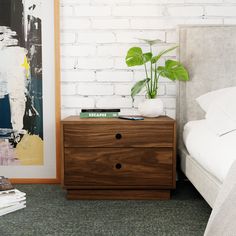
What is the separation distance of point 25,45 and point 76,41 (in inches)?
13.9

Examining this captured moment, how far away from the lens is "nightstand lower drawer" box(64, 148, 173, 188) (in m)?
2.32

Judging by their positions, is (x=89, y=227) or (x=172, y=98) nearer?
(x=89, y=227)

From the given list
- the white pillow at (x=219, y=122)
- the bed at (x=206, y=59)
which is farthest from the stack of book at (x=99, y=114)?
the white pillow at (x=219, y=122)

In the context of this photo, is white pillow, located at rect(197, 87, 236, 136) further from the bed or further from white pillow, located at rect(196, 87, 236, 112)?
the bed

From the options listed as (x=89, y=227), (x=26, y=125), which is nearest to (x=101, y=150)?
(x=89, y=227)

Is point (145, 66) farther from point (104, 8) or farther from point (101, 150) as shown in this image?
point (101, 150)

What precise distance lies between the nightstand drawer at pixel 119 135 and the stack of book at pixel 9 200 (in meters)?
0.40

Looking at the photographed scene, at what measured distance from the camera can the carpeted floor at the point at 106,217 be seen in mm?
1847

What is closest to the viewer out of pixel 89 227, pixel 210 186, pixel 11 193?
pixel 210 186

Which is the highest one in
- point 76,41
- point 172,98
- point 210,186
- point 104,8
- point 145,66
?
point 104,8

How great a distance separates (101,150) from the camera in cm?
232

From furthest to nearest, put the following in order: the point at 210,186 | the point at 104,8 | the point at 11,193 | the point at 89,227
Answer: the point at 104,8 < the point at 11,193 < the point at 89,227 < the point at 210,186

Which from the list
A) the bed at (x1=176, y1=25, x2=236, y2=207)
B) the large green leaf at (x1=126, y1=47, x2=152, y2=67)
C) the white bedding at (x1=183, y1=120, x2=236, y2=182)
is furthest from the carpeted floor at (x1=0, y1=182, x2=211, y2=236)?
the large green leaf at (x1=126, y1=47, x2=152, y2=67)

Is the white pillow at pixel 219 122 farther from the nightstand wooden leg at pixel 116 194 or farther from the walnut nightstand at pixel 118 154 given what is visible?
the nightstand wooden leg at pixel 116 194
